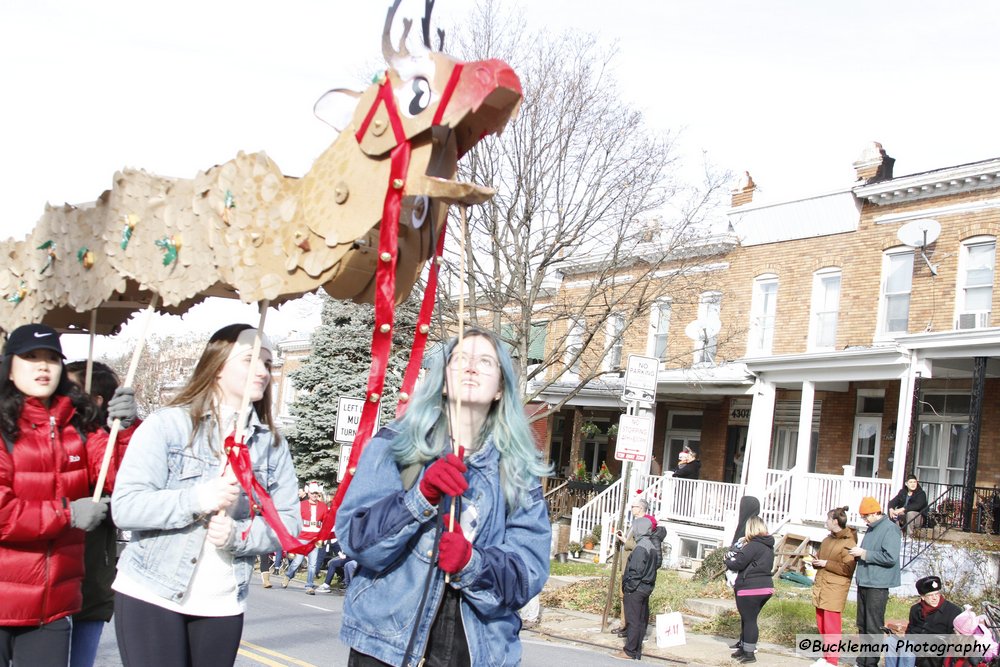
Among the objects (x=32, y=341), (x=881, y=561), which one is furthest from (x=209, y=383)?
(x=881, y=561)

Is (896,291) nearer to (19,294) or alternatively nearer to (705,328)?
(705,328)

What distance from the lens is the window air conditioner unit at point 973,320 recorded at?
19.6 m

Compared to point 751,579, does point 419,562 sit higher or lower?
higher

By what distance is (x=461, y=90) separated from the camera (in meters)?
3.48

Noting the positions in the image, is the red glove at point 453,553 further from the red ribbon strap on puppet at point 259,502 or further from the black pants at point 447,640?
the red ribbon strap on puppet at point 259,502

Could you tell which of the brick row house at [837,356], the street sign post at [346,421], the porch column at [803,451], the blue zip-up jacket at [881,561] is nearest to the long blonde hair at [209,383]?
the blue zip-up jacket at [881,561]

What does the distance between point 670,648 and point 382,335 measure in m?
9.86

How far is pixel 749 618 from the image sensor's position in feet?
38.2

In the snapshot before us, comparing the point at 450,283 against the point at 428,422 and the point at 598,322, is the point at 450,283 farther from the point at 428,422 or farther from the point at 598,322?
the point at 428,422

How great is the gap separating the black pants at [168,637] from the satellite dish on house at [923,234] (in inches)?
758

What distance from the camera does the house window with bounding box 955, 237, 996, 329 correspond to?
1967cm

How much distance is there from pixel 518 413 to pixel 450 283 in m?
15.8

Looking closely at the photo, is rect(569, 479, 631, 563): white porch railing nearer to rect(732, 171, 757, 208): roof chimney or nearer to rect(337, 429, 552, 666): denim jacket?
rect(732, 171, 757, 208): roof chimney

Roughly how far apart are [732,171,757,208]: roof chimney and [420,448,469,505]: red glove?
914 inches
